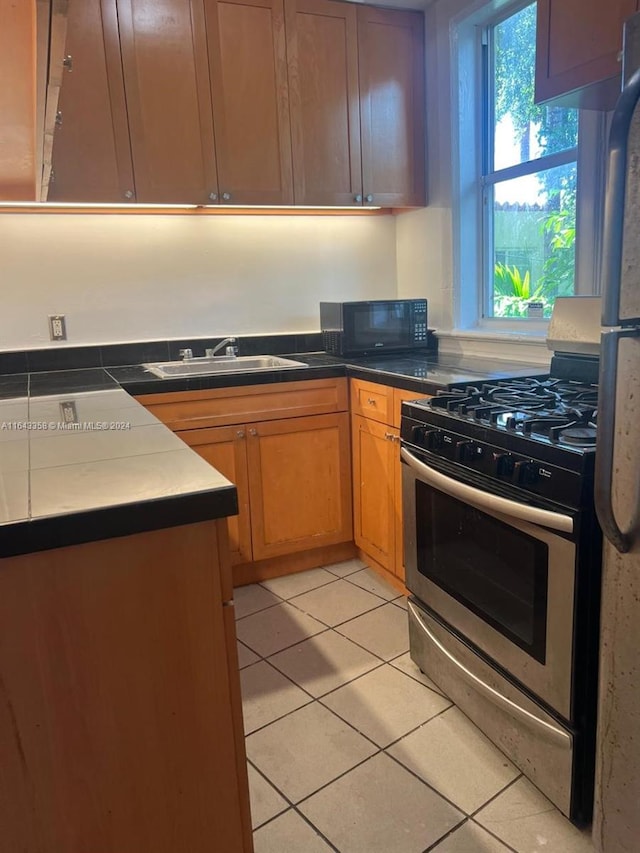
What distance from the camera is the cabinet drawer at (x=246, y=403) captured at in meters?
2.39

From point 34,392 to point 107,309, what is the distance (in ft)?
2.84

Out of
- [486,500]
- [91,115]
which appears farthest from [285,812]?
[91,115]

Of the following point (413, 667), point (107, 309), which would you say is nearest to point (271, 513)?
point (413, 667)

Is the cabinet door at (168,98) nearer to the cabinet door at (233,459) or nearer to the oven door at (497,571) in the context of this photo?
the cabinet door at (233,459)

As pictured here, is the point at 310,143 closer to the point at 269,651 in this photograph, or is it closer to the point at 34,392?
the point at 34,392

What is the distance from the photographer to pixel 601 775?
1233 mm

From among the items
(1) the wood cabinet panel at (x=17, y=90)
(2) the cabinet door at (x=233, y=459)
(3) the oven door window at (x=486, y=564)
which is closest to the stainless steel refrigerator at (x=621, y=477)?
(3) the oven door window at (x=486, y=564)

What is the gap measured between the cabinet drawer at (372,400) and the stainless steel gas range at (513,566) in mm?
506

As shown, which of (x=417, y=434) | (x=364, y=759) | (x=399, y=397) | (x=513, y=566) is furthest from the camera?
(x=399, y=397)

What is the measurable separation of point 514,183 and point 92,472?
2422 mm

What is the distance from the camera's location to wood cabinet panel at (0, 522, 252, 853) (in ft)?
2.71

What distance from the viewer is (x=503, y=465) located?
4.66ft

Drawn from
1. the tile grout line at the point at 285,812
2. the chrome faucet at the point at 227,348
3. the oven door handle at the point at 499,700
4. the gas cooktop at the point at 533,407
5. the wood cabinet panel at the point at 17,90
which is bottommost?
the tile grout line at the point at 285,812

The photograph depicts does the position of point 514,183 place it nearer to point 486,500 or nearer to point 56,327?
point 486,500
